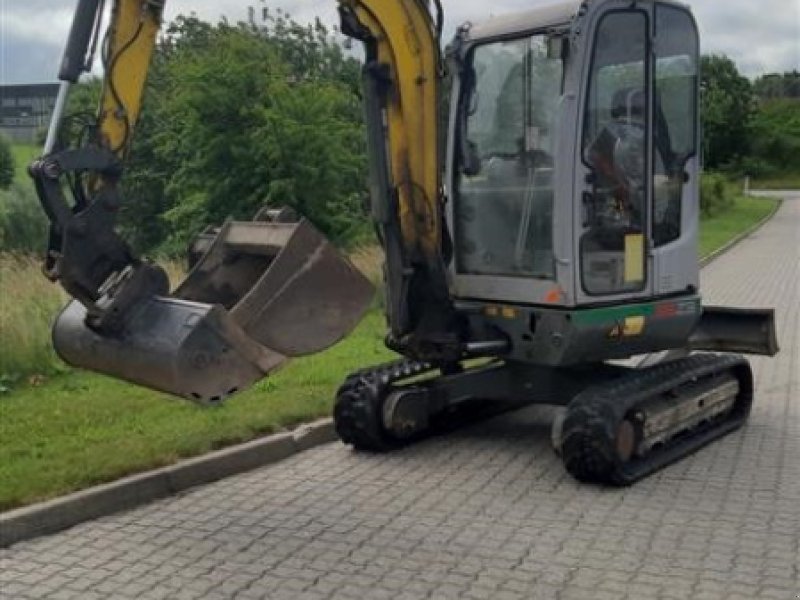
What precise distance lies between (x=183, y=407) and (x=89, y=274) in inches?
112

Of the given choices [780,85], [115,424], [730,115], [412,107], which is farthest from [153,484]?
[780,85]

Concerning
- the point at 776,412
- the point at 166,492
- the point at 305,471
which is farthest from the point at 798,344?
the point at 166,492

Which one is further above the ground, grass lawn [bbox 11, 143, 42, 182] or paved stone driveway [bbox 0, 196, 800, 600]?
grass lawn [bbox 11, 143, 42, 182]

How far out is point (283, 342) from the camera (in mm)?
5305

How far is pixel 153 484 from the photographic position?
6160 mm

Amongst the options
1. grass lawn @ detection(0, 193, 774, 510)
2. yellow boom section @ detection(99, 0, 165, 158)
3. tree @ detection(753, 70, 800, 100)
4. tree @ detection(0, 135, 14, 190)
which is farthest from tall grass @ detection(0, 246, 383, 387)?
tree @ detection(753, 70, 800, 100)

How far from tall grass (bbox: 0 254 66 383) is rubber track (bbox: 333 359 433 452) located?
3.30m

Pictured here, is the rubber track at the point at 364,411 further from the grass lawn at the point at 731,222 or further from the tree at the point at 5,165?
the tree at the point at 5,165

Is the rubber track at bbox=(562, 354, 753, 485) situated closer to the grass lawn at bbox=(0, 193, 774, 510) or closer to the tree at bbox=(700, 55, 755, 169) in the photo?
the grass lawn at bbox=(0, 193, 774, 510)

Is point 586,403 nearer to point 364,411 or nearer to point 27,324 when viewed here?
point 364,411

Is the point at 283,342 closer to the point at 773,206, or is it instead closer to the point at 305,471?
the point at 305,471

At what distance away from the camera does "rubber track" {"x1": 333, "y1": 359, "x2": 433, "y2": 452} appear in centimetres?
695

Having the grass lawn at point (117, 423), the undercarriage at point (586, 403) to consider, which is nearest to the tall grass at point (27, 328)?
the grass lawn at point (117, 423)

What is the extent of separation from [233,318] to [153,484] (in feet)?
5.04
